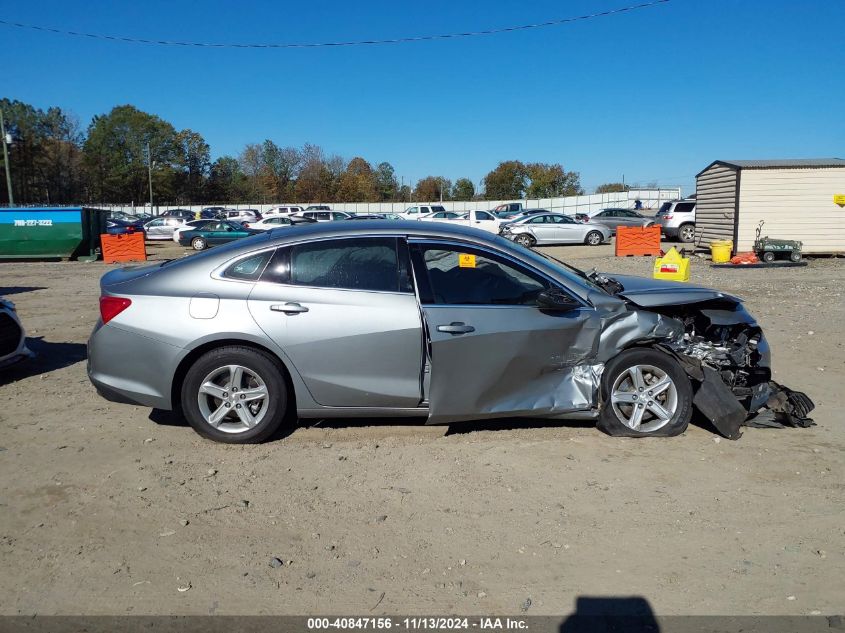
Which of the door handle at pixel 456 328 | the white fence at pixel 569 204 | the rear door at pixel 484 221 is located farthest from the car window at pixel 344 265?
the white fence at pixel 569 204

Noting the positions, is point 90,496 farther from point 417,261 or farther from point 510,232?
point 510,232

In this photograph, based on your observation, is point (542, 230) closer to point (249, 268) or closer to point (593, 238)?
point (593, 238)

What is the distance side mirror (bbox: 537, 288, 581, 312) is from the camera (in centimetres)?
476

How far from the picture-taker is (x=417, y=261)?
4.90 metres

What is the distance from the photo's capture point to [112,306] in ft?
16.0

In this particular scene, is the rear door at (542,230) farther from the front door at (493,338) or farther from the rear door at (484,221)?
the front door at (493,338)

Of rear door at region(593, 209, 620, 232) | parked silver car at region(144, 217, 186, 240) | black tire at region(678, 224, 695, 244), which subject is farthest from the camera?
parked silver car at region(144, 217, 186, 240)

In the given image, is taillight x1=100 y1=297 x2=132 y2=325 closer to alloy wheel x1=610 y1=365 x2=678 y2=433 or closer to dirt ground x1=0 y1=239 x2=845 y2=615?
dirt ground x1=0 y1=239 x2=845 y2=615

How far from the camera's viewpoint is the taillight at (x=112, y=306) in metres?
4.84

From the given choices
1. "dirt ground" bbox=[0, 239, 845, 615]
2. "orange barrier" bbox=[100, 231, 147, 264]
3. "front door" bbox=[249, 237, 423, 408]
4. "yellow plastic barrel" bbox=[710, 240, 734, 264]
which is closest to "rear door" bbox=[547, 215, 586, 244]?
"yellow plastic barrel" bbox=[710, 240, 734, 264]

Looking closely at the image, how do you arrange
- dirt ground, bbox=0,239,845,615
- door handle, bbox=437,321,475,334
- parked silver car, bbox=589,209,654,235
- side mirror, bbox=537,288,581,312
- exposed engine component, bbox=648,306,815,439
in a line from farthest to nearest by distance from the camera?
parked silver car, bbox=589,209,654,235 → exposed engine component, bbox=648,306,815,439 → side mirror, bbox=537,288,581,312 → door handle, bbox=437,321,475,334 → dirt ground, bbox=0,239,845,615

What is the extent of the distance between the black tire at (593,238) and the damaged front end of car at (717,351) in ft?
80.2

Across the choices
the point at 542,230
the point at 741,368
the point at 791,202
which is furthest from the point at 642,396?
the point at 542,230

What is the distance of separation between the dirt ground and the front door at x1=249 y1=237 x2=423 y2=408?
0.47 m
